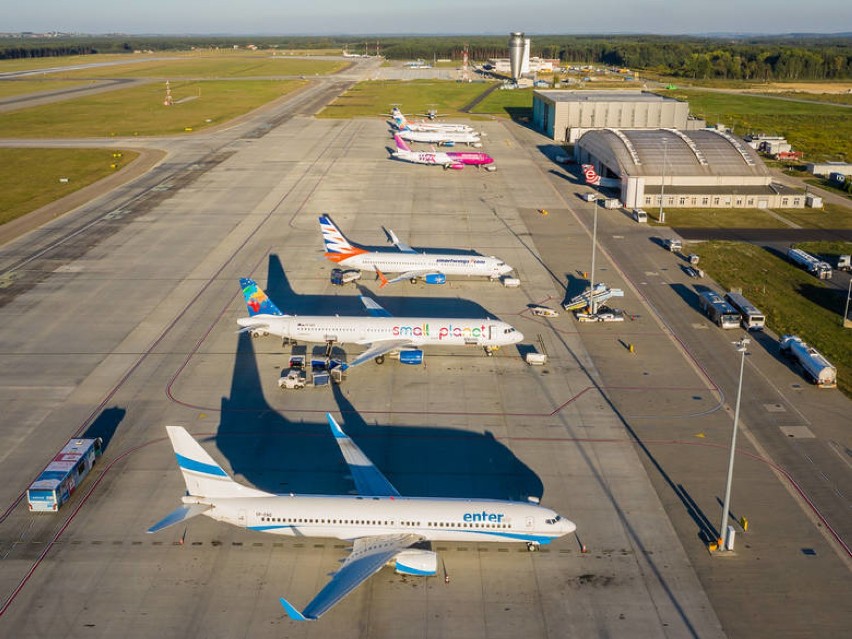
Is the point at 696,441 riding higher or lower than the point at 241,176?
lower

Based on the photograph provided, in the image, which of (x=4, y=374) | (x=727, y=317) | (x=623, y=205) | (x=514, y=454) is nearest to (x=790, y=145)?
(x=623, y=205)

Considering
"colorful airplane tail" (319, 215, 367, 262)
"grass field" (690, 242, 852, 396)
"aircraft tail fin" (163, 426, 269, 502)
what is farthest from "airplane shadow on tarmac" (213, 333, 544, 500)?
"grass field" (690, 242, 852, 396)

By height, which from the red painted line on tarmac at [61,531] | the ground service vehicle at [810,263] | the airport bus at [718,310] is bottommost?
the red painted line on tarmac at [61,531]

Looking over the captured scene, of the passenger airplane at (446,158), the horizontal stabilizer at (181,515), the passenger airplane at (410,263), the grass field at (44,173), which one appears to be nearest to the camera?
the horizontal stabilizer at (181,515)

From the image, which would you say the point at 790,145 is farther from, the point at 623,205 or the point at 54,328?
the point at 54,328

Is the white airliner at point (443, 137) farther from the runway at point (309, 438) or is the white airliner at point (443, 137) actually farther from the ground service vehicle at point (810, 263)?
the ground service vehicle at point (810, 263)

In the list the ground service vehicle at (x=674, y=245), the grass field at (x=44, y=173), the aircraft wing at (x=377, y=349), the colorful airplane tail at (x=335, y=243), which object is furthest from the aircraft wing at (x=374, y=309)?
the grass field at (x=44, y=173)

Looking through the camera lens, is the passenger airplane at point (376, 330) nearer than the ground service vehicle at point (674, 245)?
Yes
